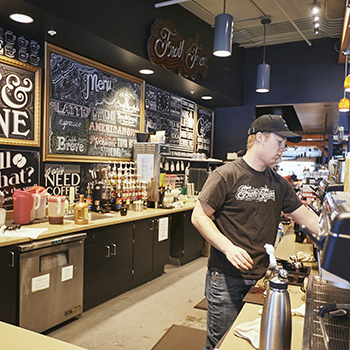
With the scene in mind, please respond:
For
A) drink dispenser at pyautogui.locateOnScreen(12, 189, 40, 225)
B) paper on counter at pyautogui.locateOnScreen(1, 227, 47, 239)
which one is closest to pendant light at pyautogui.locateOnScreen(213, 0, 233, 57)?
drink dispenser at pyautogui.locateOnScreen(12, 189, 40, 225)

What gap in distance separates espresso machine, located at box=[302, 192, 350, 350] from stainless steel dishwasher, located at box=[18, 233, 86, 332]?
2215mm

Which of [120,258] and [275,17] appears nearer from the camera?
[120,258]

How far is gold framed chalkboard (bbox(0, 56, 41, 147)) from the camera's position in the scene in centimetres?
342

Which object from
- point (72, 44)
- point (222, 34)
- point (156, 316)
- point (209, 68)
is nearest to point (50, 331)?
point (156, 316)

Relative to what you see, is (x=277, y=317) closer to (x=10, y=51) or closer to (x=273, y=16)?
(x=10, y=51)

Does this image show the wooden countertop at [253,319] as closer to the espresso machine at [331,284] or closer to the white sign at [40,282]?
the espresso machine at [331,284]

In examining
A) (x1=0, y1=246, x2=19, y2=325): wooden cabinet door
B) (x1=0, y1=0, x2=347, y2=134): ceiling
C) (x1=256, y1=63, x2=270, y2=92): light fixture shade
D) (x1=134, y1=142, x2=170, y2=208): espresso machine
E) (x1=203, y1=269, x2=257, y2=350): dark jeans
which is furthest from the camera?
(x1=256, y1=63, x2=270, y2=92): light fixture shade

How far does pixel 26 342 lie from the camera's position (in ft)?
4.04

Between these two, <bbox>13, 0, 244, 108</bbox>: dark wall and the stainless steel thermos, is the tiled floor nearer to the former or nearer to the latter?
the stainless steel thermos

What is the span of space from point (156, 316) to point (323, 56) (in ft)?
19.6

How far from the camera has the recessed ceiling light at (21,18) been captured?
3150 mm

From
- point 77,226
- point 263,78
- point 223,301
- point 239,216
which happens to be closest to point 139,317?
point 77,226

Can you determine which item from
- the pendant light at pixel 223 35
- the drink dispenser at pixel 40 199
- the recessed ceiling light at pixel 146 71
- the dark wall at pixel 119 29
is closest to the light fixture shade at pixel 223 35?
the pendant light at pixel 223 35

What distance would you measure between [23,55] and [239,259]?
10.4 feet
